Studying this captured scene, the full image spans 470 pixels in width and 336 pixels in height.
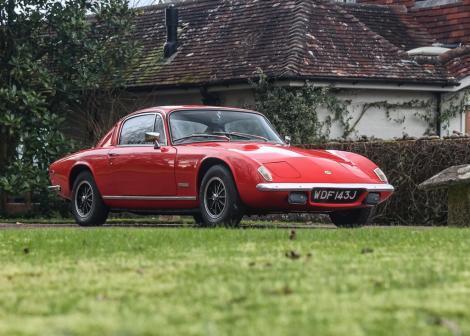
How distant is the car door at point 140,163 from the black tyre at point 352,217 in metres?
2.12

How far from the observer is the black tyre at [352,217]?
47.8 ft

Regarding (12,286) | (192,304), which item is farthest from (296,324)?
(12,286)

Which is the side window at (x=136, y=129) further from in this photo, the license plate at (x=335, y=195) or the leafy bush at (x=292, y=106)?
the leafy bush at (x=292, y=106)

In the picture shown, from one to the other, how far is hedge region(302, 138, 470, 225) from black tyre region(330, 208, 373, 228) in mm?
2555

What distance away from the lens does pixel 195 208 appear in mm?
14258

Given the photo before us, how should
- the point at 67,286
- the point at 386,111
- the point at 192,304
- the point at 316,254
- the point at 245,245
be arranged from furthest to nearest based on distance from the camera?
the point at 386,111 → the point at 245,245 → the point at 316,254 → the point at 67,286 → the point at 192,304

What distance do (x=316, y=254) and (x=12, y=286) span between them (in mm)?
2494

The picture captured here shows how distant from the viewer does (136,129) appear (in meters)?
15.7

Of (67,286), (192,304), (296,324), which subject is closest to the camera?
(296,324)

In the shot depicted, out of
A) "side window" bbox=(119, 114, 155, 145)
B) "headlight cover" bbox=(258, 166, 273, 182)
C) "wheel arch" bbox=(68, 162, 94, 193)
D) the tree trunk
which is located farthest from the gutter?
"headlight cover" bbox=(258, 166, 273, 182)

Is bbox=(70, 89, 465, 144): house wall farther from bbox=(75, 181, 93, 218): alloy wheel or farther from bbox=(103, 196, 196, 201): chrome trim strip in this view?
bbox=(103, 196, 196, 201): chrome trim strip

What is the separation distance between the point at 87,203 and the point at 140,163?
148 cm

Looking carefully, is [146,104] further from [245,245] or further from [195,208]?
[245,245]

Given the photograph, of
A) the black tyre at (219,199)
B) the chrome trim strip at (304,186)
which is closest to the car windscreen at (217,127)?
the black tyre at (219,199)
